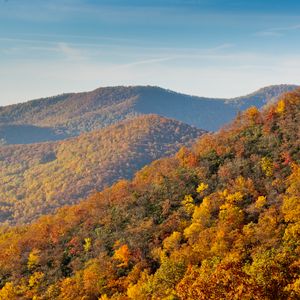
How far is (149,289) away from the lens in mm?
90688

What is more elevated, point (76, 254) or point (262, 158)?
point (262, 158)

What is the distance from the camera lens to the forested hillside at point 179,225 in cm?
10031

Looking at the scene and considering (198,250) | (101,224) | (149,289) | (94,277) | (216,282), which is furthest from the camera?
(101,224)

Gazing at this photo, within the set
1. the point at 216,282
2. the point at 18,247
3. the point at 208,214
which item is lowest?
the point at 18,247

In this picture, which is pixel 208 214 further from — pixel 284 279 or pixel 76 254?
pixel 284 279

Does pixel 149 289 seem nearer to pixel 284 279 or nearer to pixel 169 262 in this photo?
pixel 169 262

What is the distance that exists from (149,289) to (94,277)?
28388 mm

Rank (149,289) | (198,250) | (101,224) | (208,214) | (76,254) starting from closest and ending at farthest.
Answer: (149,289) < (198,250) < (208,214) < (76,254) < (101,224)

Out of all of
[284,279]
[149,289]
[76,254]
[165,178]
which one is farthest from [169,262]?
[165,178]

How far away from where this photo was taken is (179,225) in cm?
12888

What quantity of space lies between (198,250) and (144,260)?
19.1 m

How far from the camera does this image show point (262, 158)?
14038 cm

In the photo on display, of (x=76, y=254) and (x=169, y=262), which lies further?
(x=76, y=254)

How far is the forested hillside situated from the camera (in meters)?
100
